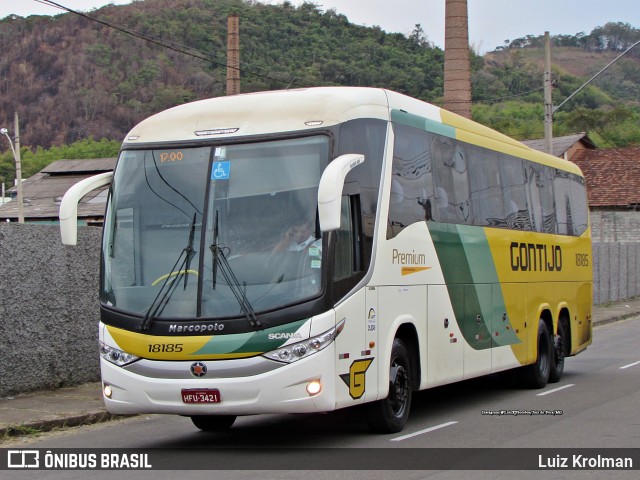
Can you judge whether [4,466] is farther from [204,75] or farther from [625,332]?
[204,75]

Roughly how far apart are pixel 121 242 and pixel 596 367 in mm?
11174

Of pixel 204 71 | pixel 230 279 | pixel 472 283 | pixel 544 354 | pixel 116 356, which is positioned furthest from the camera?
pixel 204 71

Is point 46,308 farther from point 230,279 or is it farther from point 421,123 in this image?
point 421,123

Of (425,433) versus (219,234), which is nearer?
(219,234)

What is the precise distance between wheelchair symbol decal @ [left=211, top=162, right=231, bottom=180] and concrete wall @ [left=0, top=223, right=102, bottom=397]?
462 centimetres

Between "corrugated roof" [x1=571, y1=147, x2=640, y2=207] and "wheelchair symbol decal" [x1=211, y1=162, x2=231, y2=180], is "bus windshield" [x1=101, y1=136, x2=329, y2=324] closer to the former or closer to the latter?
"wheelchair symbol decal" [x1=211, y1=162, x2=231, y2=180]

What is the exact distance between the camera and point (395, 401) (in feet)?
35.3

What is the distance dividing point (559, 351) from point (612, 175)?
145ft

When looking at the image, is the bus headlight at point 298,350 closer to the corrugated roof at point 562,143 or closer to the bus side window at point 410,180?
the bus side window at point 410,180

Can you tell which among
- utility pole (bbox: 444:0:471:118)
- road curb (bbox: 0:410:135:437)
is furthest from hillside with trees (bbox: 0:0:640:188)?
road curb (bbox: 0:410:135:437)

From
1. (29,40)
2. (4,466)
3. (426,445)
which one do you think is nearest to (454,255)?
(426,445)

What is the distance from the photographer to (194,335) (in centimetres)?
930

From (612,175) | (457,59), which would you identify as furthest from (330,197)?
(612,175)

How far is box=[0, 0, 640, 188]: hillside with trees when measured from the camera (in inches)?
3280
